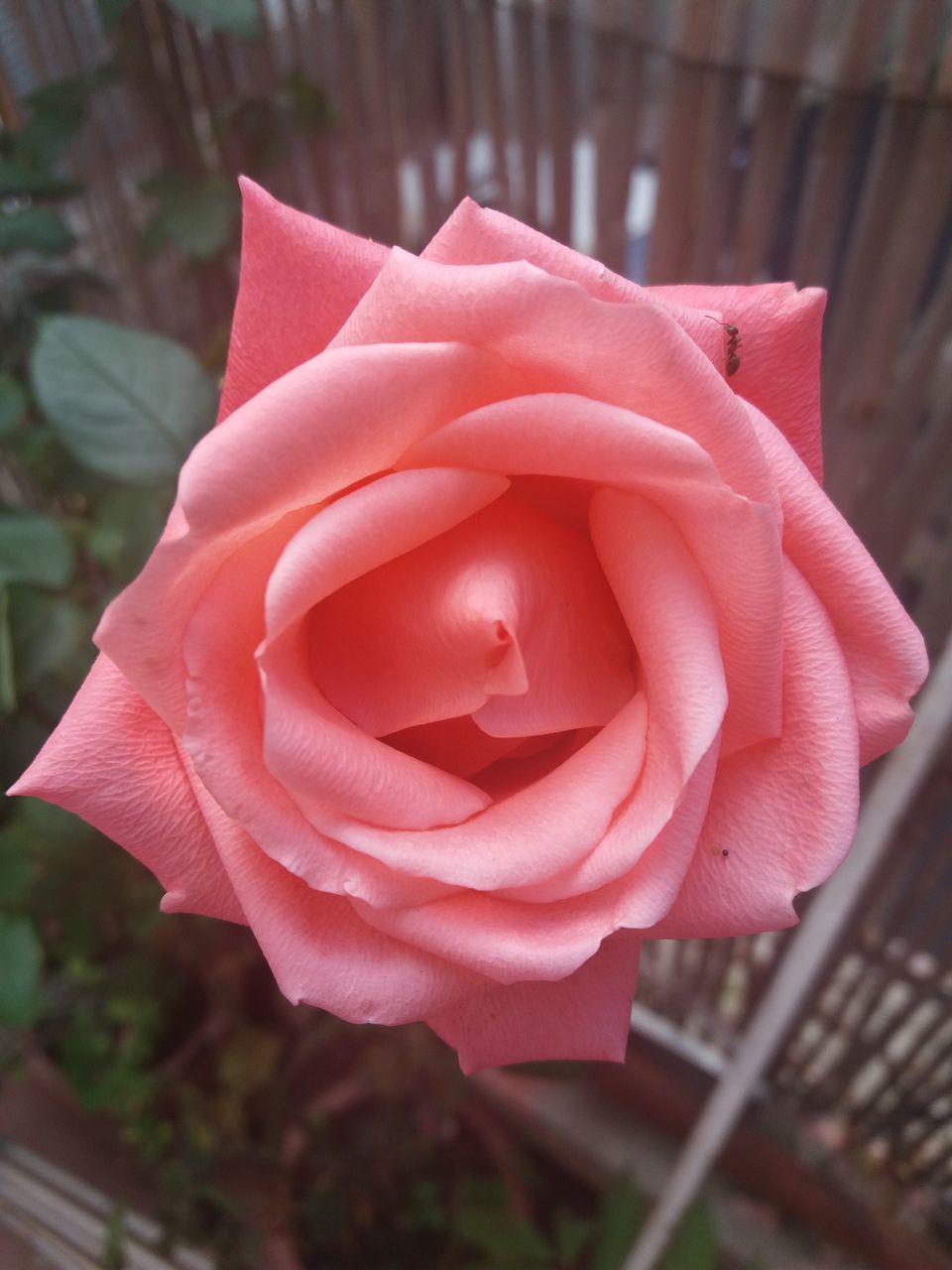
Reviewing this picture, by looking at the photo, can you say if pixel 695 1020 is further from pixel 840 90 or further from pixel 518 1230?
pixel 840 90

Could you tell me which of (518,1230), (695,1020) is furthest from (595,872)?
(695,1020)

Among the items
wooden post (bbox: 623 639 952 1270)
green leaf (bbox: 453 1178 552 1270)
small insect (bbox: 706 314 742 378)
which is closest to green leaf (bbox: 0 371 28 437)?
small insect (bbox: 706 314 742 378)

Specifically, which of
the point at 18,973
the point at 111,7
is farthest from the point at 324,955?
the point at 111,7

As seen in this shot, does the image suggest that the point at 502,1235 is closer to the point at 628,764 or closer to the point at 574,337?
the point at 628,764

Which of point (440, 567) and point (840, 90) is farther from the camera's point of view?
point (840, 90)

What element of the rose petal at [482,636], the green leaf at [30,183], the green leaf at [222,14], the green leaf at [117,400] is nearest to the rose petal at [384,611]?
the rose petal at [482,636]

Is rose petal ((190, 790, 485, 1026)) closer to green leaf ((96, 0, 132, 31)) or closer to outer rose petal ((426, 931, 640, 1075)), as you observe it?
outer rose petal ((426, 931, 640, 1075))
